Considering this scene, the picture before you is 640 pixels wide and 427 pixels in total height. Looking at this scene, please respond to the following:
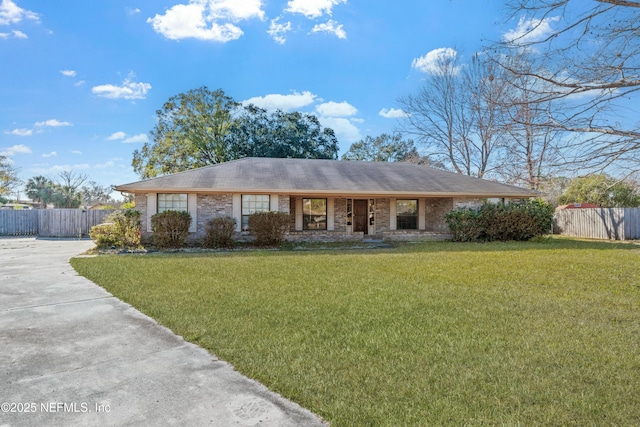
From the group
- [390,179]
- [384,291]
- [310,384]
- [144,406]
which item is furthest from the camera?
[390,179]

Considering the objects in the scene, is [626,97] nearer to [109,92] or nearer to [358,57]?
[358,57]

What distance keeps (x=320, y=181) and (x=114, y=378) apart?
43.7 ft

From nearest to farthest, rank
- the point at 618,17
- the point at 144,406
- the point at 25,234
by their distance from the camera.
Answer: the point at 144,406
the point at 618,17
the point at 25,234

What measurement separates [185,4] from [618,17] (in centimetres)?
1280

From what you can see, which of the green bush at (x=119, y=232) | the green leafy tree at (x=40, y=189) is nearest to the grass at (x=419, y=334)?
the green bush at (x=119, y=232)

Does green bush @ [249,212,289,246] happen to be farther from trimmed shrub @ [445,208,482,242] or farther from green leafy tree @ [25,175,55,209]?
green leafy tree @ [25,175,55,209]

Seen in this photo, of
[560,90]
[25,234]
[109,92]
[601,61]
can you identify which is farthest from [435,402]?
[25,234]

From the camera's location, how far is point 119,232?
12.9m

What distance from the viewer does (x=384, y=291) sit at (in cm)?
628

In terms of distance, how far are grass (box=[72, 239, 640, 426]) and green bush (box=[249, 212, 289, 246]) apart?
5.04 meters

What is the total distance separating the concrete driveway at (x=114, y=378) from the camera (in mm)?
2455

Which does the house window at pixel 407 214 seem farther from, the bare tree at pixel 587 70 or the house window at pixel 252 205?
the bare tree at pixel 587 70

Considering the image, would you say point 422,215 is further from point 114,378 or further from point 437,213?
point 114,378

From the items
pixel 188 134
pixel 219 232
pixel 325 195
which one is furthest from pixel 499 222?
pixel 188 134
